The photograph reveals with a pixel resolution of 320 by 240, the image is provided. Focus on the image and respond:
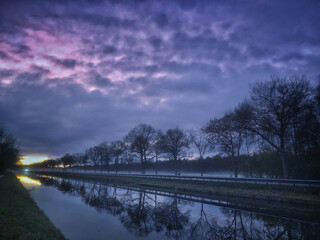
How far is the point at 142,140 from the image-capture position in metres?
56.6

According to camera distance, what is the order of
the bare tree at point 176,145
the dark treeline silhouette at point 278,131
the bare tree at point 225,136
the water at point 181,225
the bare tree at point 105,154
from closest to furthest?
the water at point 181,225 → the dark treeline silhouette at point 278,131 → the bare tree at point 225,136 → the bare tree at point 176,145 → the bare tree at point 105,154

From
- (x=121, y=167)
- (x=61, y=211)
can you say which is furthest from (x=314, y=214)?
(x=121, y=167)

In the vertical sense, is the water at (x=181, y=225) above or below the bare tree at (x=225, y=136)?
below

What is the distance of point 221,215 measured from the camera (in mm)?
14109

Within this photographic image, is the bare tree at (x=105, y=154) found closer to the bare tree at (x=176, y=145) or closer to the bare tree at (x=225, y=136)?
the bare tree at (x=176, y=145)

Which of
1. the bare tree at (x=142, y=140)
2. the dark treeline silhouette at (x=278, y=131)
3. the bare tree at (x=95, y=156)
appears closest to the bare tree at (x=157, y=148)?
the bare tree at (x=142, y=140)

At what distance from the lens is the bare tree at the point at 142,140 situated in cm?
5606

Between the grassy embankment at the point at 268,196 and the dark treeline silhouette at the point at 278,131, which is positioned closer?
the grassy embankment at the point at 268,196

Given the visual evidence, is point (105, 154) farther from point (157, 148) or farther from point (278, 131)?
point (278, 131)

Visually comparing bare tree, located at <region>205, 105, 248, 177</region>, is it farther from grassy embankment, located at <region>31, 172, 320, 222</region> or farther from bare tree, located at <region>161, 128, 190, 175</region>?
bare tree, located at <region>161, 128, 190, 175</region>

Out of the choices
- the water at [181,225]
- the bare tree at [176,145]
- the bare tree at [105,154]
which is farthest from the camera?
the bare tree at [105,154]

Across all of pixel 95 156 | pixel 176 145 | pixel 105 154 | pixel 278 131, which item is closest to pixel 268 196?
pixel 278 131

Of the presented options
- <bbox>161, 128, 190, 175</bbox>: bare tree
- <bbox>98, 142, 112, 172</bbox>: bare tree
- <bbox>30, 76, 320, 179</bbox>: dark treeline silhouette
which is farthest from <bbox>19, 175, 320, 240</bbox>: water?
<bbox>98, 142, 112, 172</bbox>: bare tree

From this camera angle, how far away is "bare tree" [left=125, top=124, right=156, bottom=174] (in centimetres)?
5606
